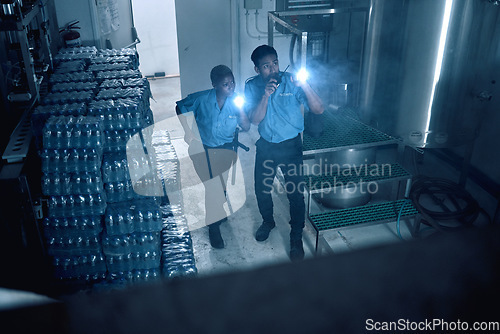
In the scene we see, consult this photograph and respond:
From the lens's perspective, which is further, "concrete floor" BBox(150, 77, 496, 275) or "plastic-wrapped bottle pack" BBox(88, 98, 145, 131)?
"concrete floor" BBox(150, 77, 496, 275)

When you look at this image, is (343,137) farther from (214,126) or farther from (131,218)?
(131,218)

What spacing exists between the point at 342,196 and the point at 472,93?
1637mm

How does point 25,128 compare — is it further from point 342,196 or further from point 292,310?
point 292,310

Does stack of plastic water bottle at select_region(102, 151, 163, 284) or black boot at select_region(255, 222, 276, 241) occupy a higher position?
stack of plastic water bottle at select_region(102, 151, 163, 284)

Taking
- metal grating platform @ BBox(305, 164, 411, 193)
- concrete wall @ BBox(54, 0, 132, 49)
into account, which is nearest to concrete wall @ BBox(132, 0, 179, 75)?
concrete wall @ BBox(54, 0, 132, 49)

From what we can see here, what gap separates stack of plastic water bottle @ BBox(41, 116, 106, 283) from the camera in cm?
297

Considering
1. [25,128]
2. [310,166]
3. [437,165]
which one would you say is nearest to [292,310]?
[25,128]

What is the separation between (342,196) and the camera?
4508mm

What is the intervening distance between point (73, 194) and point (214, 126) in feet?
4.51

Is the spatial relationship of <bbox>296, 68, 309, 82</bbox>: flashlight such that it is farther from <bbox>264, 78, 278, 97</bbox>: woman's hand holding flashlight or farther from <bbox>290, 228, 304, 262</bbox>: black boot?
<bbox>290, 228, 304, 262</bbox>: black boot

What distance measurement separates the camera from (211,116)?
152 inches

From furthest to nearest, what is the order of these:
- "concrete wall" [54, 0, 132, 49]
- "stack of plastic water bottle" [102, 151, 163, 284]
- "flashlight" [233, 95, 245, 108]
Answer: "concrete wall" [54, 0, 132, 49] → "flashlight" [233, 95, 245, 108] → "stack of plastic water bottle" [102, 151, 163, 284]

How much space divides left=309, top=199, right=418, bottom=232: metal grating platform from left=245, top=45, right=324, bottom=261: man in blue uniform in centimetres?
21

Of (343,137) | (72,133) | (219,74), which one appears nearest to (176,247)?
(72,133)
